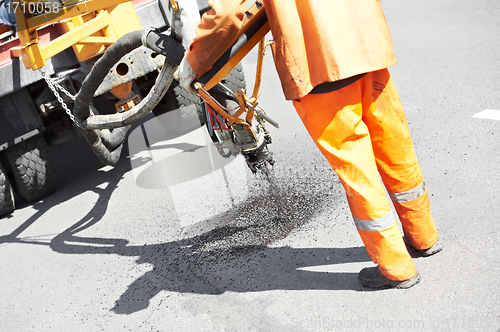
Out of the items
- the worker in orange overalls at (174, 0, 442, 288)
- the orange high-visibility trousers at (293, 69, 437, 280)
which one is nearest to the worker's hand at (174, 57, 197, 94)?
the worker in orange overalls at (174, 0, 442, 288)

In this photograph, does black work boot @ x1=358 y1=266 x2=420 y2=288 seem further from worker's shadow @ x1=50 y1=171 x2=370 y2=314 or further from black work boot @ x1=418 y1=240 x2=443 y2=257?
black work boot @ x1=418 y1=240 x2=443 y2=257

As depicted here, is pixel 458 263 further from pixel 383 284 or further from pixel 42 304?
pixel 42 304

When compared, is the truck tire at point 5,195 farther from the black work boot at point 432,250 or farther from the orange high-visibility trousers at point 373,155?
the black work boot at point 432,250

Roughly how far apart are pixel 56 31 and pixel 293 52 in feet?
8.84

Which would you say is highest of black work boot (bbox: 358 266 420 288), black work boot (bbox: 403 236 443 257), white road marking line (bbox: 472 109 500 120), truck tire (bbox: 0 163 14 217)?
truck tire (bbox: 0 163 14 217)

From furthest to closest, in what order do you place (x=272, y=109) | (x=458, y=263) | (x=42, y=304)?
(x=272, y=109), (x=42, y=304), (x=458, y=263)

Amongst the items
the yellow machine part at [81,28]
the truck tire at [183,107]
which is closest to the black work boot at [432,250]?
the yellow machine part at [81,28]

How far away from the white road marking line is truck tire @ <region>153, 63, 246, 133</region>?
7.67 ft

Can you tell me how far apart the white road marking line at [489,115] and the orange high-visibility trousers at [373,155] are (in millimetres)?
1751

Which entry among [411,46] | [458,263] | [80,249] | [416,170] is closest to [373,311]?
[458,263]

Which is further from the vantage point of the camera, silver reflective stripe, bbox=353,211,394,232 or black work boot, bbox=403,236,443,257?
black work boot, bbox=403,236,443,257

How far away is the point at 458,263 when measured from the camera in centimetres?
238

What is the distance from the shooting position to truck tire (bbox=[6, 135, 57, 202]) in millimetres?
4255

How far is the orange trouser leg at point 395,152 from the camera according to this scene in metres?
2.20
